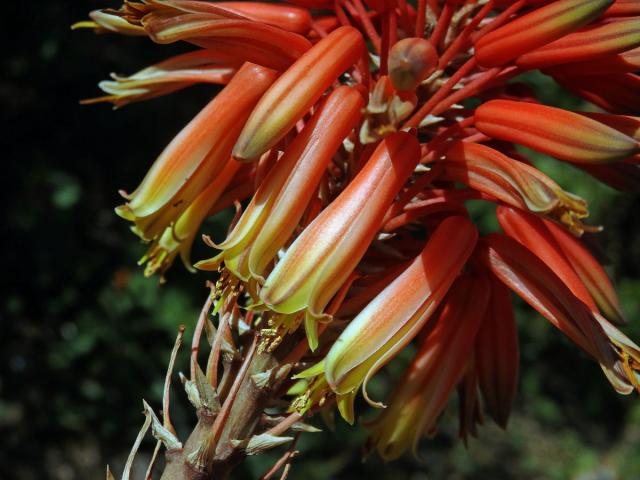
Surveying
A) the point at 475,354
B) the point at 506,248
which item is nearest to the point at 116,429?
the point at 475,354

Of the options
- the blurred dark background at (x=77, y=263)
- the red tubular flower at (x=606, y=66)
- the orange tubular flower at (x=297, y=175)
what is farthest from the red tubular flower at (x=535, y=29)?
the blurred dark background at (x=77, y=263)

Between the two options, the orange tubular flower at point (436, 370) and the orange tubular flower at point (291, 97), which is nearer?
the orange tubular flower at point (291, 97)

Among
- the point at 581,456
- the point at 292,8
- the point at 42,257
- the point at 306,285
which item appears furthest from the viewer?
the point at 581,456

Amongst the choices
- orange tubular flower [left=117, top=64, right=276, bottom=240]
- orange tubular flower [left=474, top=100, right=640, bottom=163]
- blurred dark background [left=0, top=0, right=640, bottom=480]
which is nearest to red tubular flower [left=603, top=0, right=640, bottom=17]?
orange tubular flower [left=474, top=100, right=640, bottom=163]

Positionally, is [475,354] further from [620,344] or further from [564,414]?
[564,414]

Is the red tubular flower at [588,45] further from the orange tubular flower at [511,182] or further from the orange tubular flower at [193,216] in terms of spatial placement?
the orange tubular flower at [193,216]

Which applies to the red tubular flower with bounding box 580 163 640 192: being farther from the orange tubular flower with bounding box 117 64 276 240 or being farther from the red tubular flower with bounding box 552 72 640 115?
the orange tubular flower with bounding box 117 64 276 240
